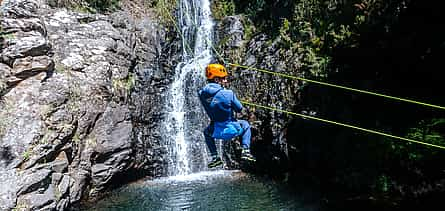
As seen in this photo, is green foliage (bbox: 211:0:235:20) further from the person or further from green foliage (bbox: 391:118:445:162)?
the person

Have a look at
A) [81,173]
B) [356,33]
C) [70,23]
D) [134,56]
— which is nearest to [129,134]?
[81,173]

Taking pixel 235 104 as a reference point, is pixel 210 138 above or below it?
below

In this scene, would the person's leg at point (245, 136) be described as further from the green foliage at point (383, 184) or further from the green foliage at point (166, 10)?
the green foliage at point (166, 10)

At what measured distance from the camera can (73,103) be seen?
11.2 meters

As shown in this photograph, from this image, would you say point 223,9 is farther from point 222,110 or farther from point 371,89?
point 222,110

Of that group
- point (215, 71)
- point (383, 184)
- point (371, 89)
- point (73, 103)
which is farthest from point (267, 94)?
point (215, 71)

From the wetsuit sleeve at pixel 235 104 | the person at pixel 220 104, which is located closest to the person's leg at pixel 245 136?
the person at pixel 220 104

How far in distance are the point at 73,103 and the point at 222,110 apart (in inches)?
259

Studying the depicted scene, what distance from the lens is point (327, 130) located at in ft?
34.6

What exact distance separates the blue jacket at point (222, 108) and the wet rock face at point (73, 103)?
5099 millimetres

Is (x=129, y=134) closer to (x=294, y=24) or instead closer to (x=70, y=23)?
(x=70, y=23)

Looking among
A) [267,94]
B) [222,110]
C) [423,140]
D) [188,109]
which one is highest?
[222,110]

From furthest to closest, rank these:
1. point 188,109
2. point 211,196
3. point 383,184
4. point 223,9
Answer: point 223,9 → point 188,109 → point 211,196 → point 383,184

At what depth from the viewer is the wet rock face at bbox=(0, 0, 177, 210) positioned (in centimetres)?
931
